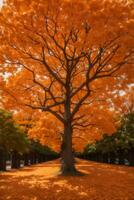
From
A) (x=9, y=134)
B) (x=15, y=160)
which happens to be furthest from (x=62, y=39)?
(x=15, y=160)

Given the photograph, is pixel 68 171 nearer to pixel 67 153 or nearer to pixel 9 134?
pixel 67 153

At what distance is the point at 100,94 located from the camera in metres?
23.6

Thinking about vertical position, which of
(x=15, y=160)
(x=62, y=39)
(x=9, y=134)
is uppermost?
(x=62, y=39)

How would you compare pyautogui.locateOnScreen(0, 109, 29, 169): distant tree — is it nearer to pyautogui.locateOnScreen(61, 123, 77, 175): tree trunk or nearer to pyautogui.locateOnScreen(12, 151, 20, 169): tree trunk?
pyautogui.locateOnScreen(12, 151, 20, 169): tree trunk

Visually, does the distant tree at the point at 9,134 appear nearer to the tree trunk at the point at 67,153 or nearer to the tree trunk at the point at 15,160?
the tree trunk at the point at 15,160

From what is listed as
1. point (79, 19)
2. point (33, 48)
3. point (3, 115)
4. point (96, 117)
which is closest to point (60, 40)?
point (33, 48)

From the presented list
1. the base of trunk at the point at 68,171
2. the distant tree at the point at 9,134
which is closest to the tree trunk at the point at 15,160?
the distant tree at the point at 9,134

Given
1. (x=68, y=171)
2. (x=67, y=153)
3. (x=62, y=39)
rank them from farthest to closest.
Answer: (x=67, y=153) < (x=68, y=171) < (x=62, y=39)

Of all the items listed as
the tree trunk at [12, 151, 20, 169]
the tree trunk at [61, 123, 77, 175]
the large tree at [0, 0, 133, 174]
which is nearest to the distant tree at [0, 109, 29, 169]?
the tree trunk at [12, 151, 20, 169]

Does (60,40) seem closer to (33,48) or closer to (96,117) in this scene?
(33,48)

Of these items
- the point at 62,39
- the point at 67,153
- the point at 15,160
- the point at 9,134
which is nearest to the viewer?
the point at 62,39

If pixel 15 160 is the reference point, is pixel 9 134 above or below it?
above

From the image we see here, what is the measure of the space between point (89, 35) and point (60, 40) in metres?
2.78

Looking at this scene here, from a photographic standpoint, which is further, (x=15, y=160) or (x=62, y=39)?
(x=15, y=160)
